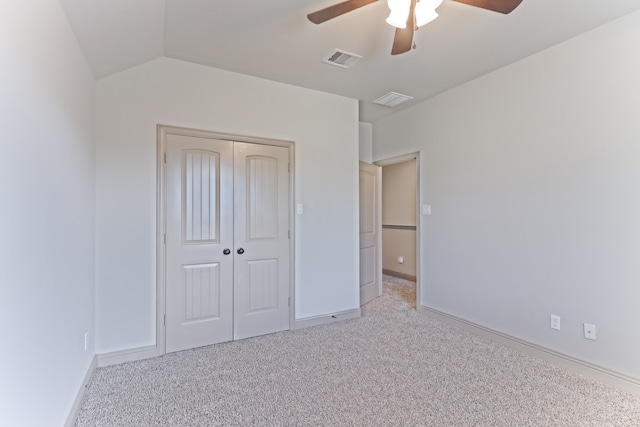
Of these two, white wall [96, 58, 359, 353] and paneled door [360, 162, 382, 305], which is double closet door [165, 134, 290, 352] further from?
paneled door [360, 162, 382, 305]

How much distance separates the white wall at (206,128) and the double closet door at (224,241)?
0.16 meters

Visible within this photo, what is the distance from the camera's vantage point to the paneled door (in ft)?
14.4

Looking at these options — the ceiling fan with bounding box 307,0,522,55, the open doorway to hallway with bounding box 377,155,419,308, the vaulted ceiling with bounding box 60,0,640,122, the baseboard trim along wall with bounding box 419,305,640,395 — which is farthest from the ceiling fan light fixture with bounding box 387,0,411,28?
the open doorway to hallway with bounding box 377,155,419,308

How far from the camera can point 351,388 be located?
88.3 inches

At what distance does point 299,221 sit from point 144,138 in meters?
1.68

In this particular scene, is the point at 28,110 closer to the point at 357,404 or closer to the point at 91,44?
the point at 91,44

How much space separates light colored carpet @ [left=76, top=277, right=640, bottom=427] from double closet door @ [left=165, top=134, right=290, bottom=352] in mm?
273

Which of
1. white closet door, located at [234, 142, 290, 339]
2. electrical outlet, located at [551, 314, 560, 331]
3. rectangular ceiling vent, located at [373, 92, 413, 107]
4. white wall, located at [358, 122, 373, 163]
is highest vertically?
rectangular ceiling vent, located at [373, 92, 413, 107]

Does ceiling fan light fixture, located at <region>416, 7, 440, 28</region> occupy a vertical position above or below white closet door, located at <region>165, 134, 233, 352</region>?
above

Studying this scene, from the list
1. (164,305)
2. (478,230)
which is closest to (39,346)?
(164,305)

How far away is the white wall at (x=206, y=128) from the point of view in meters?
2.63

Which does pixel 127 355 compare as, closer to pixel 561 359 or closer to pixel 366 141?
pixel 561 359

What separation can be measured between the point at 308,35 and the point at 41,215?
2.11 metres

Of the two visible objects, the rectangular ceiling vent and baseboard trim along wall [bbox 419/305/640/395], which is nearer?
baseboard trim along wall [bbox 419/305/640/395]
